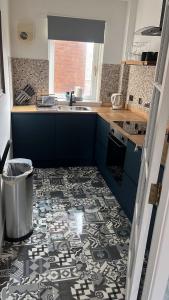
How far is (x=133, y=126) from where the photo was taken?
108 inches

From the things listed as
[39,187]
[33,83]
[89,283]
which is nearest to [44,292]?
[89,283]

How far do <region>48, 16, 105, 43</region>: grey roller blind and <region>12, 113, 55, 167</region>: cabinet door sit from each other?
44.4 inches

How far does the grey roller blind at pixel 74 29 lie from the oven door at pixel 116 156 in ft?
4.95

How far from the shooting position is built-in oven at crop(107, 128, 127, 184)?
2550 mm

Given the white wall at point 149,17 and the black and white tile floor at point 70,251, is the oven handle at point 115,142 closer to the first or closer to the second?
the black and white tile floor at point 70,251

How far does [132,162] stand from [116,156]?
0.46 metres

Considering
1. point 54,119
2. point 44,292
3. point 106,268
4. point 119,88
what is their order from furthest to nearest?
point 119,88
point 54,119
point 106,268
point 44,292

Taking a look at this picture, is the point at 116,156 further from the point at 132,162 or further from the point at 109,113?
the point at 109,113

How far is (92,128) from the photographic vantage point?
11.4 feet

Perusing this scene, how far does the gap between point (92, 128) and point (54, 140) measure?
556mm

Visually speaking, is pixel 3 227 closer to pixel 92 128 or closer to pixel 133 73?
pixel 92 128

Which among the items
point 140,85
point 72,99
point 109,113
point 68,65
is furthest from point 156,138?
point 68,65

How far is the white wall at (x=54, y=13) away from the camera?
3277mm

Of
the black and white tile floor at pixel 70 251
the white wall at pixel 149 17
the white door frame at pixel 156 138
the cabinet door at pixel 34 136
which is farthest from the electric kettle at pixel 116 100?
the white door frame at pixel 156 138
